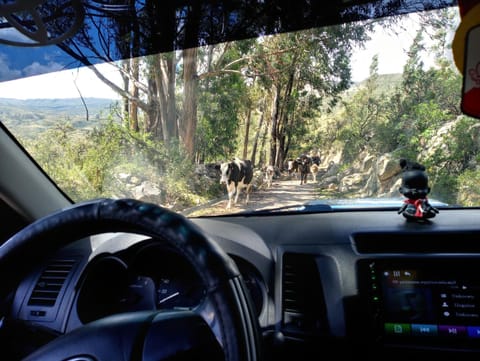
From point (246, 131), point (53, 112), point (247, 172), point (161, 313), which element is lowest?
point (161, 313)

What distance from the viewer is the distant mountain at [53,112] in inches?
90.6

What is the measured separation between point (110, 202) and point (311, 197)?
160 centimetres

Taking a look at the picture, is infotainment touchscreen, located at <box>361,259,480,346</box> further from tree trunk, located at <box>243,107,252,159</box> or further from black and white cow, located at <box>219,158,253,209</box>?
tree trunk, located at <box>243,107,252,159</box>

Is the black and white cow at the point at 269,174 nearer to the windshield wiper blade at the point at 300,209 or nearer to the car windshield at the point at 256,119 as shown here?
the car windshield at the point at 256,119

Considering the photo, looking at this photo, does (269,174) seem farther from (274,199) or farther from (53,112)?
(53,112)

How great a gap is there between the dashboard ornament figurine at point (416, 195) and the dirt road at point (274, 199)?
557mm

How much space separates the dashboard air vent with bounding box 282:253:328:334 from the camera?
5.61 ft

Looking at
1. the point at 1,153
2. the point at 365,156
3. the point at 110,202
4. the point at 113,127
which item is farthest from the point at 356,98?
the point at 1,153

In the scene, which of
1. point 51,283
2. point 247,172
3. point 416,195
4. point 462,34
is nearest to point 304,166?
point 247,172

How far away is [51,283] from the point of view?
174 cm

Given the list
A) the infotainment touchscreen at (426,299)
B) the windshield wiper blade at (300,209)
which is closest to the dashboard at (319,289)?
the infotainment touchscreen at (426,299)

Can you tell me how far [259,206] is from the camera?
7.99 ft

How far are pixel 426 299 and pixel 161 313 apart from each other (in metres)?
1.21

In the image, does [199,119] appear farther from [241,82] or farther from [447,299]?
[447,299]
